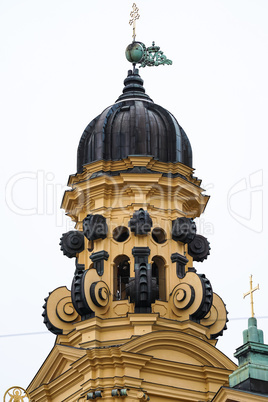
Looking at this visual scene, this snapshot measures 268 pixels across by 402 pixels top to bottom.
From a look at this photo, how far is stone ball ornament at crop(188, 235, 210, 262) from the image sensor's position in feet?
176

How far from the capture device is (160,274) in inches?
2069

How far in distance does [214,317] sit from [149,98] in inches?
365

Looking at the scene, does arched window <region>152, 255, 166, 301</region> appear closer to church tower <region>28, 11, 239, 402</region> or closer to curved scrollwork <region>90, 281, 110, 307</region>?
church tower <region>28, 11, 239, 402</region>

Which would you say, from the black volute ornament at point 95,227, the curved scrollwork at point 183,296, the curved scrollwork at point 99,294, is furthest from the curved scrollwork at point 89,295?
the curved scrollwork at point 183,296

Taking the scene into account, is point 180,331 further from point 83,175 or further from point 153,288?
point 83,175

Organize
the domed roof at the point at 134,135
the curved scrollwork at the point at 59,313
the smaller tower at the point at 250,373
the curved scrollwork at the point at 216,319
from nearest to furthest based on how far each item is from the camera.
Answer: the smaller tower at the point at 250,373, the curved scrollwork at the point at 59,313, the curved scrollwork at the point at 216,319, the domed roof at the point at 134,135

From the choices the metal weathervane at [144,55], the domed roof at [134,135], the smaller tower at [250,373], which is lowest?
the smaller tower at [250,373]

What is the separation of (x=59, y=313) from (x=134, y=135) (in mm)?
7179

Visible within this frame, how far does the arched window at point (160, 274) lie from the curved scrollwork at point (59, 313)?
3094 mm

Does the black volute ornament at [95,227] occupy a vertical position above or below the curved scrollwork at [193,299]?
above

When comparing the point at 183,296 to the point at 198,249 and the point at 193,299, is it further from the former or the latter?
the point at 198,249

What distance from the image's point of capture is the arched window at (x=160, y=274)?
52.0 metres

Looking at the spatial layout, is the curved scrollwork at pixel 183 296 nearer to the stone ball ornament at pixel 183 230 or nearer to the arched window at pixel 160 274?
the arched window at pixel 160 274

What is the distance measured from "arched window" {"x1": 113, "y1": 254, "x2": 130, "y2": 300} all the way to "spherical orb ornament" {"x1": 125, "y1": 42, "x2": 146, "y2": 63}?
880 centimetres
